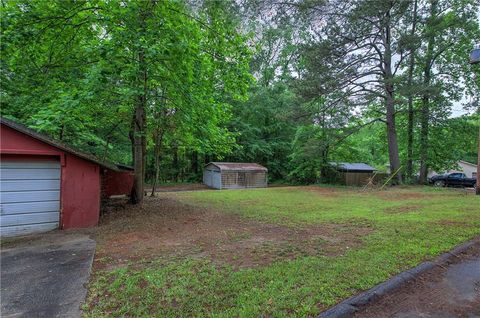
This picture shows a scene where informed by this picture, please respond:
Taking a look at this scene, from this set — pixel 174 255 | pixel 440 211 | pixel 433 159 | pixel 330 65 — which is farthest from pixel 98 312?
pixel 433 159

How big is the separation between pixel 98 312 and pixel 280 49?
93.1 feet

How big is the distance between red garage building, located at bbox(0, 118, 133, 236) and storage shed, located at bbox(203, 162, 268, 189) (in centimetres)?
1375

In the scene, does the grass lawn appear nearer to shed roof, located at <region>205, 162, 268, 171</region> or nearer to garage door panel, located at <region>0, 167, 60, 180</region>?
garage door panel, located at <region>0, 167, 60, 180</region>

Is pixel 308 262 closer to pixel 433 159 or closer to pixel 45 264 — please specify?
pixel 45 264

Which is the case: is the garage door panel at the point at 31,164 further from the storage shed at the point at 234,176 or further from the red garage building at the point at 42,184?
the storage shed at the point at 234,176

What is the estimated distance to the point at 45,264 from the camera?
3.94 meters

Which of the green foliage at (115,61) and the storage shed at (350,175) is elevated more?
the green foliage at (115,61)

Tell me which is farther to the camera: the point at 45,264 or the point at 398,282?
the point at 45,264

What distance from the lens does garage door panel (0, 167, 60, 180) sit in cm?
541

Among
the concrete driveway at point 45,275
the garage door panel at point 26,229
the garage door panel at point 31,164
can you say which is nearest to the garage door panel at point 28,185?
the garage door panel at point 31,164

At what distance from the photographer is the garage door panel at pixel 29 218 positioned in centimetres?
539

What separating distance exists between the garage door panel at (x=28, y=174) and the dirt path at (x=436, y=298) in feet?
20.4

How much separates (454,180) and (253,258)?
24.4 metres

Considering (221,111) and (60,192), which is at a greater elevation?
(221,111)
